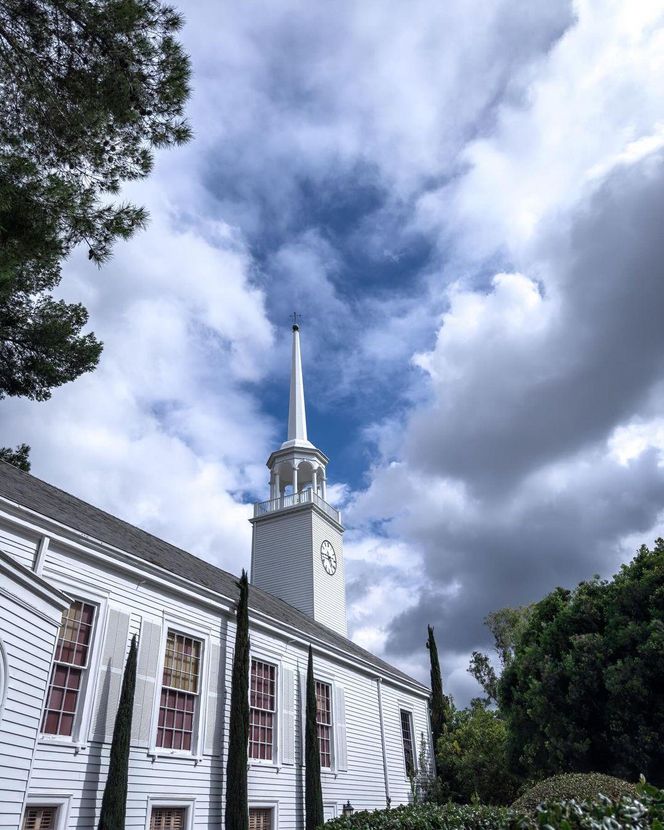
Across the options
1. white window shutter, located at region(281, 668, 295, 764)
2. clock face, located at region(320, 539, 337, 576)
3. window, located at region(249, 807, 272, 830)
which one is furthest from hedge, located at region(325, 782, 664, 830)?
clock face, located at region(320, 539, 337, 576)

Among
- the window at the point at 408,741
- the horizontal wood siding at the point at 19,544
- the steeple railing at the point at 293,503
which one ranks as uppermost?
the steeple railing at the point at 293,503

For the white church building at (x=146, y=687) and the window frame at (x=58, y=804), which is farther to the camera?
the window frame at (x=58, y=804)

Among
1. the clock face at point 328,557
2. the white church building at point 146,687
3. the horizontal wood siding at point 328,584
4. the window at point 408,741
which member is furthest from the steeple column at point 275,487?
the window at point 408,741

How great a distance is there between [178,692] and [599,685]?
993 cm

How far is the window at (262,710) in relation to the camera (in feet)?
49.6

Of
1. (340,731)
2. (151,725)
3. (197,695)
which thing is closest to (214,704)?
(197,695)

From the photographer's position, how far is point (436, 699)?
86.7 feet

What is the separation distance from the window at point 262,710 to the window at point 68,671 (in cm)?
518

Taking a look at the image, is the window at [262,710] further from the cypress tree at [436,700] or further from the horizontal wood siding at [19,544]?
the cypress tree at [436,700]

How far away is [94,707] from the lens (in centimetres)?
1104

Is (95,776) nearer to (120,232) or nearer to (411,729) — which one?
(120,232)

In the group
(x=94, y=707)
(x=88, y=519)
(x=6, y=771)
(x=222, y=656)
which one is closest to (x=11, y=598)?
(x=6, y=771)

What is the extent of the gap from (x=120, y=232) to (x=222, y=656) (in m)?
10.0

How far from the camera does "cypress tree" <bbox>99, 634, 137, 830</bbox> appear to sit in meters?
10.3
